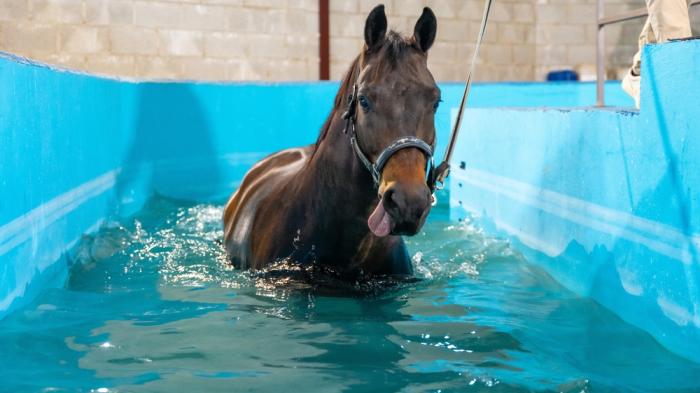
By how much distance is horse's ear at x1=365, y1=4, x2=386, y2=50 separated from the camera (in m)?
2.83

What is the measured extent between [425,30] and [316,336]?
114 centimetres

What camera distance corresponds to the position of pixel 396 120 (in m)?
2.64

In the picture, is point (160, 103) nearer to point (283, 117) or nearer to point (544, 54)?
point (283, 117)

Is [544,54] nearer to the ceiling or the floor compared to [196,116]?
nearer to the ceiling

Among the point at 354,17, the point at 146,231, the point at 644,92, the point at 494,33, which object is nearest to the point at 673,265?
the point at 644,92

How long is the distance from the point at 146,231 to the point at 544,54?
364 inches

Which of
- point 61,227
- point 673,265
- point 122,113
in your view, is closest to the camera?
point 673,265

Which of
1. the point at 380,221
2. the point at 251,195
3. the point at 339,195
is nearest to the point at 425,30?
the point at 339,195

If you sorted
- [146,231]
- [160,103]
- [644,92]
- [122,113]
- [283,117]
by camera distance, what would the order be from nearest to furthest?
[644,92] < [146,231] < [122,113] < [160,103] < [283,117]

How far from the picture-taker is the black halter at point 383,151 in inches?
101

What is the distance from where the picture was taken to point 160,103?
7.24 metres

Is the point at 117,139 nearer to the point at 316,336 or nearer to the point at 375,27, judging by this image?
the point at 375,27

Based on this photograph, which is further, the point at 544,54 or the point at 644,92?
the point at 544,54

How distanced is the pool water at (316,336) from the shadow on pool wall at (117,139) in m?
0.23
